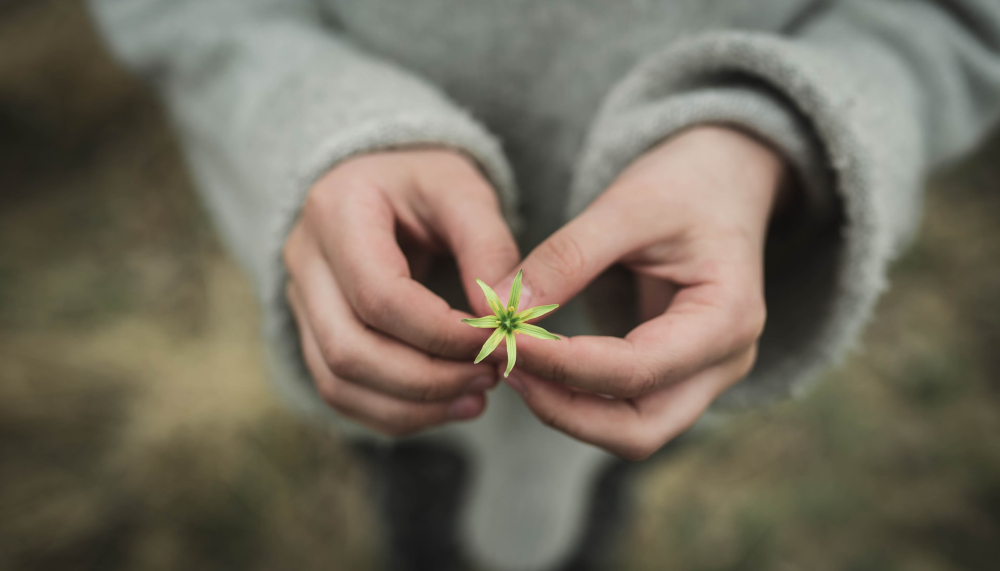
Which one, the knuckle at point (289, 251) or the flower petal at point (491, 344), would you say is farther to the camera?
the knuckle at point (289, 251)

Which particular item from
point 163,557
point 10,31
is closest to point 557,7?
point 163,557

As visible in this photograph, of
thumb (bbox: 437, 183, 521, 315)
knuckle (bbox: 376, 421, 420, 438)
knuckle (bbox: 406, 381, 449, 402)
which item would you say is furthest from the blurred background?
thumb (bbox: 437, 183, 521, 315)

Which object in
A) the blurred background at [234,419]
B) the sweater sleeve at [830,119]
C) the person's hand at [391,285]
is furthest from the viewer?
the blurred background at [234,419]

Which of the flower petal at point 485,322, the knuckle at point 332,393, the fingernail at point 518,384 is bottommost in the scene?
the knuckle at point 332,393

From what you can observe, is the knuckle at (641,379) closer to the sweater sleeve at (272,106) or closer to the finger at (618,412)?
the finger at (618,412)

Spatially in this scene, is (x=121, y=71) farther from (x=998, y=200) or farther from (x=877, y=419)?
(x=998, y=200)

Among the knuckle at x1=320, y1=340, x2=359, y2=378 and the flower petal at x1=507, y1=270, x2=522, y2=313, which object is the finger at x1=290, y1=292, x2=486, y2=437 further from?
the flower petal at x1=507, y1=270, x2=522, y2=313

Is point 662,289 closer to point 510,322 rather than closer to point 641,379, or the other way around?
point 641,379

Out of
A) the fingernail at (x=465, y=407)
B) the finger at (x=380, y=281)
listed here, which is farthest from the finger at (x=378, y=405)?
the finger at (x=380, y=281)
